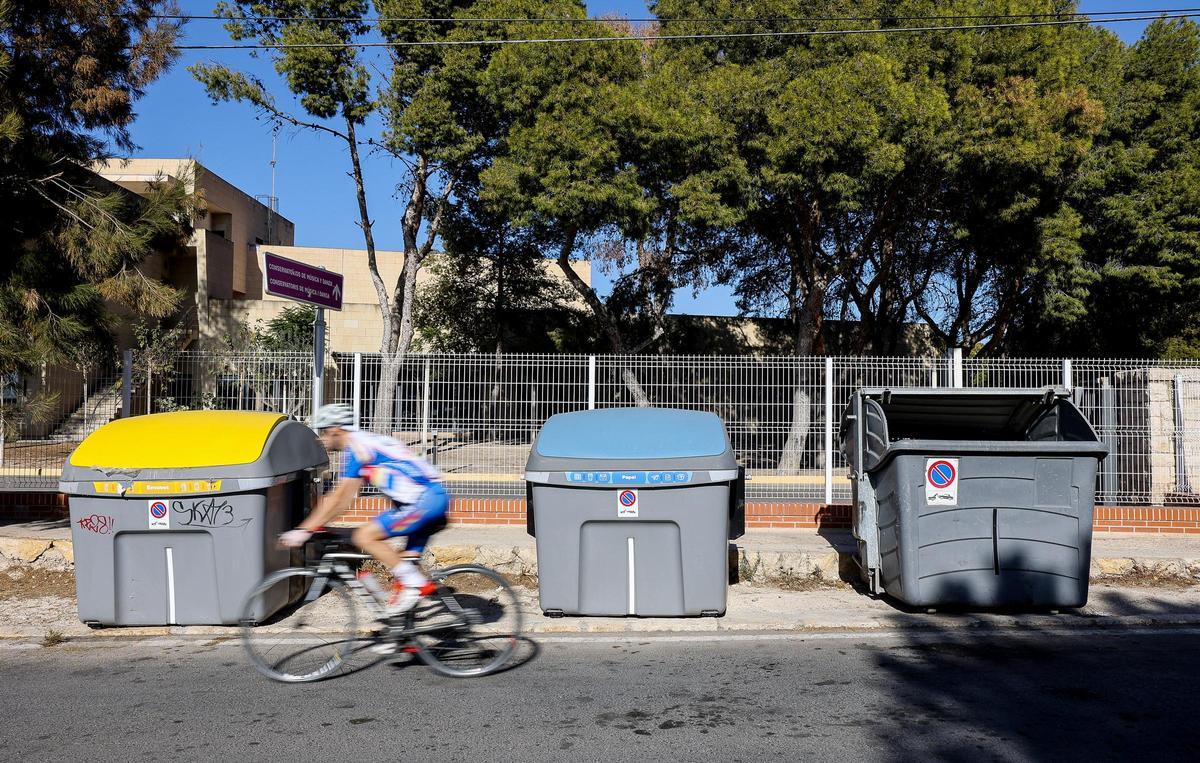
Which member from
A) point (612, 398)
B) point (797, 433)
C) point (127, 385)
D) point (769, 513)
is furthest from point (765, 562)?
point (127, 385)

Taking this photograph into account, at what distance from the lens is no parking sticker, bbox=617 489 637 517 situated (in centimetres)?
672

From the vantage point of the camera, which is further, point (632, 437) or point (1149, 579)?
point (1149, 579)

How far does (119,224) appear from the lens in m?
9.12

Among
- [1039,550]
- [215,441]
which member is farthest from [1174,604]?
[215,441]

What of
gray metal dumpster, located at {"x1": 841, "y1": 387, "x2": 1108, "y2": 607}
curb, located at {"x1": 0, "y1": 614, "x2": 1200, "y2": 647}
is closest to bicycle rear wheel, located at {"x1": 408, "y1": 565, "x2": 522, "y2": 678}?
curb, located at {"x1": 0, "y1": 614, "x2": 1200, "y2": 647}

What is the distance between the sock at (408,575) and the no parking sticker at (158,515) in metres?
2.01

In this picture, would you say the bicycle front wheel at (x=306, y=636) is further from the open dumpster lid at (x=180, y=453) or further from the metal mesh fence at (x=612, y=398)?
the metal mesh fence at (x=612, y=398)

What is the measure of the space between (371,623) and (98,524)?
91.0 inches

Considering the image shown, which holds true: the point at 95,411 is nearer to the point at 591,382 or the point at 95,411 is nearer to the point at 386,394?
the point at 386,394

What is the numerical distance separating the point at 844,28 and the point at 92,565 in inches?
570

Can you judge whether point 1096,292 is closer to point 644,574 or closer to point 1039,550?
point 1039,550

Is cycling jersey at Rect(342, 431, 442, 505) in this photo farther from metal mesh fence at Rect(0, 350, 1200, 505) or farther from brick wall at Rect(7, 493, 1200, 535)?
brick wall at Rect(7, 493, 1200, 535)

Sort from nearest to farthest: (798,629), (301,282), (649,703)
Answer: (649,703) < (798,629) < (301,282)

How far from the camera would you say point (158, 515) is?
6391 mm
